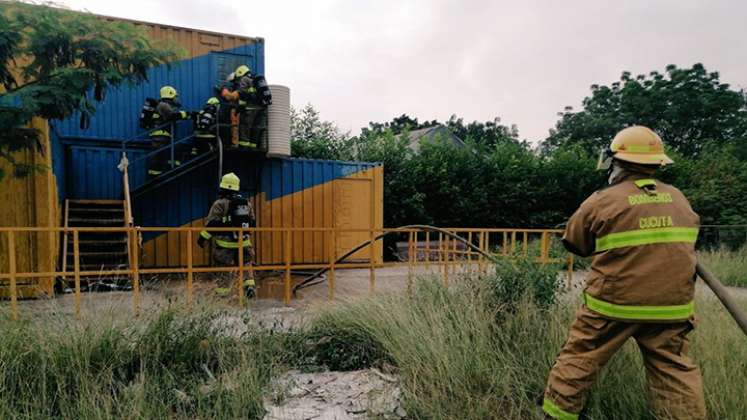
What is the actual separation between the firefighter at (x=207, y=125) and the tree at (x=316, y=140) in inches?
251

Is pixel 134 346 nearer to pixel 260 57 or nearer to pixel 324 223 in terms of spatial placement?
pixel 324 223

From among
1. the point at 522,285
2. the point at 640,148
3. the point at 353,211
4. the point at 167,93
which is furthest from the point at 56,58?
the point at 353,211

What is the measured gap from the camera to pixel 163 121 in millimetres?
9664

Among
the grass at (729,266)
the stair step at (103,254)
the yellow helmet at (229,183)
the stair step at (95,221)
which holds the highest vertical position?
the yellow helmet at (229,183)

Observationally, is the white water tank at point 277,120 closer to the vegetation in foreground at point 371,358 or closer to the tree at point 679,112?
the vegetation in foreground at point 371,358

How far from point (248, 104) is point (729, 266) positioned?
11228 mm

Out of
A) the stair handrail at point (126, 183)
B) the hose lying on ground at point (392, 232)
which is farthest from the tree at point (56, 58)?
the hose lying on ground at point (392, 232)

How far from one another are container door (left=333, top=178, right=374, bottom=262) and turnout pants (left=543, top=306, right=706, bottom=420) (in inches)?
342

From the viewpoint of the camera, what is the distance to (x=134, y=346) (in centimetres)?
384

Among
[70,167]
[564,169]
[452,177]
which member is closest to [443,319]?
[70,167]

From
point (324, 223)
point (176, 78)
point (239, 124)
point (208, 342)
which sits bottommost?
point (208, 342)

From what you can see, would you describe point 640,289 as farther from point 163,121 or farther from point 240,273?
point 163,121

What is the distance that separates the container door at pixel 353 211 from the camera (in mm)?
11461

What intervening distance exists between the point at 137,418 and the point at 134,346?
3.23 ft
